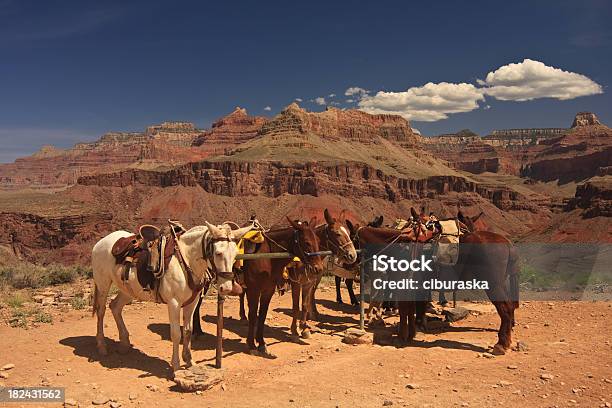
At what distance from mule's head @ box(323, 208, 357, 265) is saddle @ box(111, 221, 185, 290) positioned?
3071 mm

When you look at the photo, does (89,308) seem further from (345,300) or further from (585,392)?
(585,392)

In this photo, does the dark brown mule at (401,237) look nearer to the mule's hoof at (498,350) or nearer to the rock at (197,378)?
the mule's hoof at (498,350)

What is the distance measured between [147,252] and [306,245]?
2953mm

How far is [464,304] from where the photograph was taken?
13922mm

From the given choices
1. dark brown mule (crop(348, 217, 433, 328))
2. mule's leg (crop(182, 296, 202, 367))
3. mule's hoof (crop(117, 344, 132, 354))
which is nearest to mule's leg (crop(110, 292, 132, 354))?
mule's hoof (crop(117, 344, 132, 354))

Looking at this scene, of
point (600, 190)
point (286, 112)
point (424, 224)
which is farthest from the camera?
point (286, 112)

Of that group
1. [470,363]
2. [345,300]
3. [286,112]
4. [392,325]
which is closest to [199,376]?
[470,363]

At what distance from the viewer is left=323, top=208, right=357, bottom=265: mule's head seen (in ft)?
29.5

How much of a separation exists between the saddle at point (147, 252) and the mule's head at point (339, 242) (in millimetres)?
3071

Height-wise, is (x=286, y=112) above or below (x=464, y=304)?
above

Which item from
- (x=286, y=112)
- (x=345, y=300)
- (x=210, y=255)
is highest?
(x=286, y=112)

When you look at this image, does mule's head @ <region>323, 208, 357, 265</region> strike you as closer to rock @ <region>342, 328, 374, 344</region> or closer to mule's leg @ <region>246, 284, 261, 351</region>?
rock @ <region>342, 328, 374, 344</region>

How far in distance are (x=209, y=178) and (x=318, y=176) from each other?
25074 mm

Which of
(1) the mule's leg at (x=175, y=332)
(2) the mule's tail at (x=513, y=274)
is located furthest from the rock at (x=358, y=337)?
(1) the mule's leg at (x=175, y=332)
